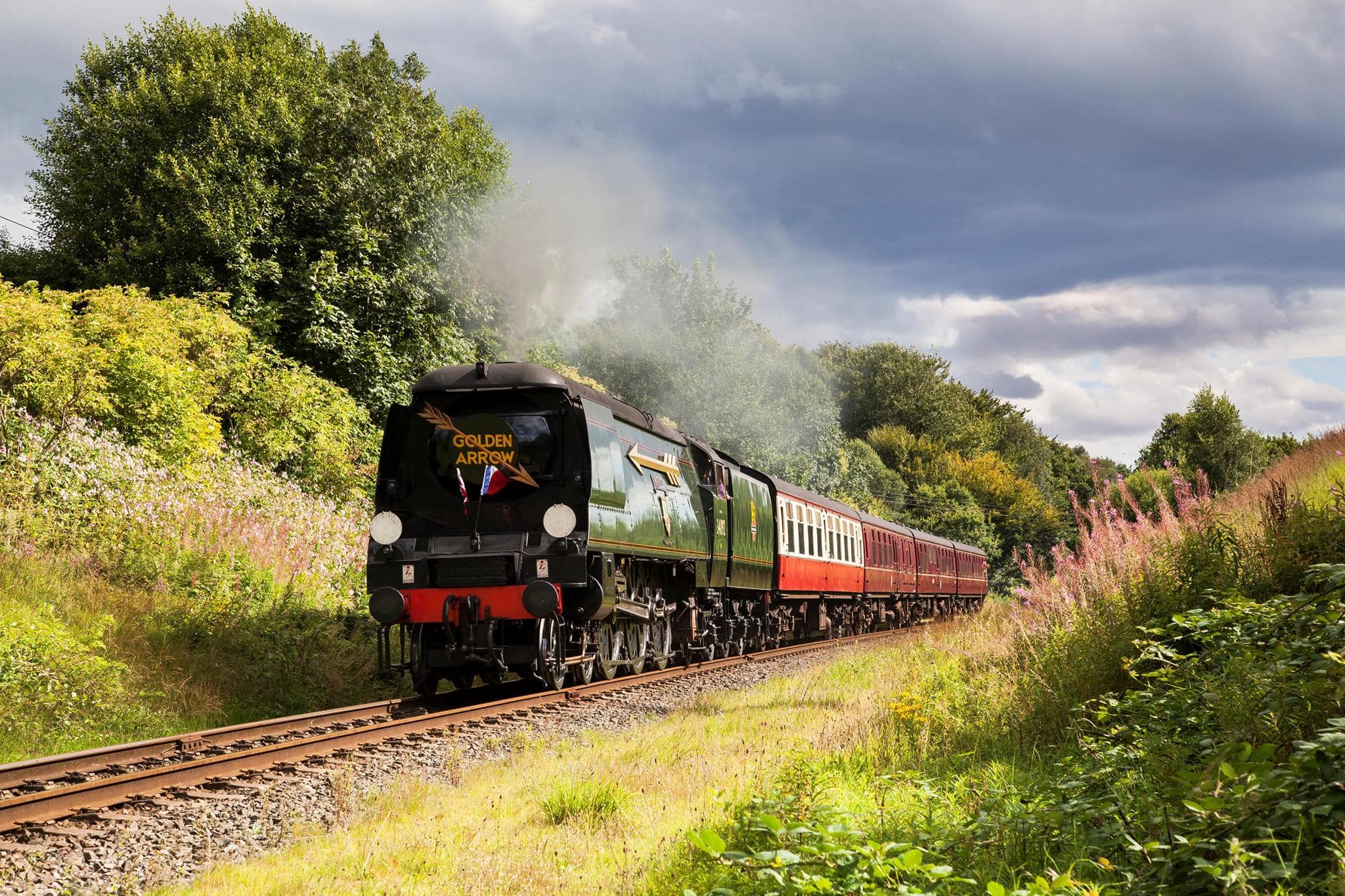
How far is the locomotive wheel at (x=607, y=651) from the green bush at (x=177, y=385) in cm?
792

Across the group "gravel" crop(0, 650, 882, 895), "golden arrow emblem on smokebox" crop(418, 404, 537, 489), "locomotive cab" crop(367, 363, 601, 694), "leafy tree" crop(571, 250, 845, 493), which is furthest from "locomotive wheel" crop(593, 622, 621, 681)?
"leafy tree" crop(571, 250, 845, 493)

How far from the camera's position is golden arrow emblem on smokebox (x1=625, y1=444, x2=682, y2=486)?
12.5m

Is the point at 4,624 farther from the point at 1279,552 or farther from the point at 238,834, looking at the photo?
the point at 1279,552

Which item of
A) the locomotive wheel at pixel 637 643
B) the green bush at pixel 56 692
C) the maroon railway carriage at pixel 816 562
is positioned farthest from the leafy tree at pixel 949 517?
the green bush at pixel 56 692

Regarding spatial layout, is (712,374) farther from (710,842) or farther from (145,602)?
(710,842)

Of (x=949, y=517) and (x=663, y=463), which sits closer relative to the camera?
(x=663, y=463)

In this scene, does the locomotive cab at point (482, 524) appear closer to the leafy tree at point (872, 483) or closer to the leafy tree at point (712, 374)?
the leafy tree at point (712, 374)

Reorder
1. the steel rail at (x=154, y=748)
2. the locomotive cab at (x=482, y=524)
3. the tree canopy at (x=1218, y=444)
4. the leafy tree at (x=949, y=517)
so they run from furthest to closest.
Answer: the leafy tree at (x=949, y=517) → the tree canopy at (x=1218, y=444) → the locomotive cab at (x=482, y=524) → the steel rail at (x=154, y=748)

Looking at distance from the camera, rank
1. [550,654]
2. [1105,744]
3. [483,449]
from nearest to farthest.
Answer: [1105,744]
[550,654]
[483,449]

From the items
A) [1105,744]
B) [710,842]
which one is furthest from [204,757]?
[1105,744]

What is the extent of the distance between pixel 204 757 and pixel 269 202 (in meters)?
20.0

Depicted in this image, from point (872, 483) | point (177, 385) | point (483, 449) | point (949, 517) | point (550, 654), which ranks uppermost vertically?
point (872, 483)

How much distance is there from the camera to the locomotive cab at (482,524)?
34.3 feet

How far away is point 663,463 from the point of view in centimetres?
1380
